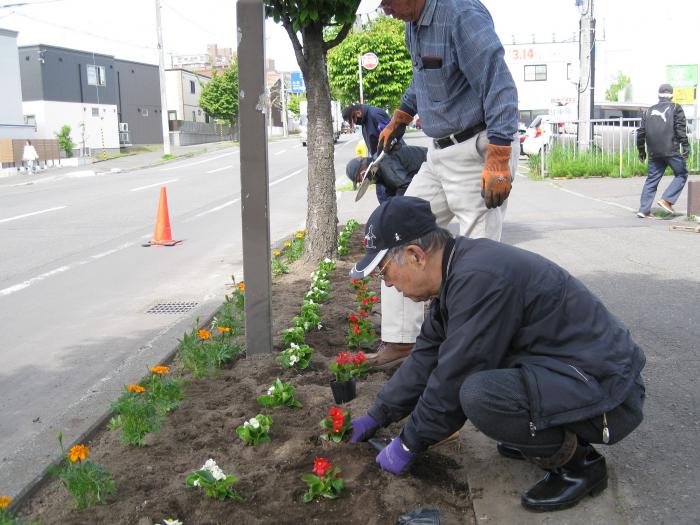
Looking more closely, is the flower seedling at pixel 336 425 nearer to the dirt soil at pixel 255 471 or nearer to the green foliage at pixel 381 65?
the dirt soil at pixel 255 471

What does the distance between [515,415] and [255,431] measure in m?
1.21

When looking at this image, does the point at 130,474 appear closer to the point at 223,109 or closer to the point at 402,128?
the point at 402,128

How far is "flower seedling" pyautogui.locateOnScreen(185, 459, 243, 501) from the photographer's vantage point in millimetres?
2766

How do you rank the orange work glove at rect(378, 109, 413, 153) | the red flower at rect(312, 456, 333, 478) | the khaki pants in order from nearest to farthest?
1. the red flower at rect(312, 456, 333, 478)
2. the khaki pants
3. the orange work glove at rect(378, 109, 413, 153)

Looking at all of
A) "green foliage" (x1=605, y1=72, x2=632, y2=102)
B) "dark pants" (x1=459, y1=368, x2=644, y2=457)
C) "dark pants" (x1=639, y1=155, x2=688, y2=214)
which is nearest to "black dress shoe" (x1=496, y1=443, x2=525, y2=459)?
"dark pants" (x1=459, y1=368, x2=644, y2=457)

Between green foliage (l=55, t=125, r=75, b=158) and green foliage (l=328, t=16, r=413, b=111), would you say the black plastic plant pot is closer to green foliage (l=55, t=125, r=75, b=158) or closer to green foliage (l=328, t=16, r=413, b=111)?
green foliage (l=328, t=16, r=413, b=111)

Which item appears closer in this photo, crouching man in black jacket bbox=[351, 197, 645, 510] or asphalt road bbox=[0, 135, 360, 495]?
crouching man in black jacket bbox=[351, 197, 645, 510]

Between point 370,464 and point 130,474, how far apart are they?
38.8 inches

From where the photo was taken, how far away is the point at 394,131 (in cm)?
477

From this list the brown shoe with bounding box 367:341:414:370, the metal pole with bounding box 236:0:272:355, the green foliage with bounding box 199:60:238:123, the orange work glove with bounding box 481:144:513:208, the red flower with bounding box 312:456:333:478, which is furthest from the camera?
the green foliage with bounding box 199:60:238:123

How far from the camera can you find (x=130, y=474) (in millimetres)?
3113

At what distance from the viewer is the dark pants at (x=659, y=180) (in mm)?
11109

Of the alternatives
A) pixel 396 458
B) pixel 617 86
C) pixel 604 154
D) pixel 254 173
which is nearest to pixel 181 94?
pixel 617 86

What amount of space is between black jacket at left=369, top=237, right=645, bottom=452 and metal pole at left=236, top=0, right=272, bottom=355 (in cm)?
203
